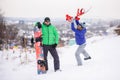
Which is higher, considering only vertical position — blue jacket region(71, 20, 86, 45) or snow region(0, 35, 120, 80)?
blue jacket region(71, 20, 86, 45)

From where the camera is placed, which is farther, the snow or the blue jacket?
the blue jacket

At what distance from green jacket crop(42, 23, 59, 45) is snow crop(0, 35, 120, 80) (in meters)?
0.42

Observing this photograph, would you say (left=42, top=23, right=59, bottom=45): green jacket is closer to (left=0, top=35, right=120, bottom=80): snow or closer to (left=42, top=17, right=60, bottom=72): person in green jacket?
(left=42, top=17, right=60, bottom=72): person in green jacket

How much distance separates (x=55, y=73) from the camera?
3021 mm

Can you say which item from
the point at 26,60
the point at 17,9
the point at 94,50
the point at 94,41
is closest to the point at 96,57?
the point at 94,50

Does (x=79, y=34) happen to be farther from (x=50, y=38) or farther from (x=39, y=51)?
(x=39, y=51)

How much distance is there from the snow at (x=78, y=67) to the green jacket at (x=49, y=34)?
0.42 m

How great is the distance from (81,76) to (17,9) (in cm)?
181

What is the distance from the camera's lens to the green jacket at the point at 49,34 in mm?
3115

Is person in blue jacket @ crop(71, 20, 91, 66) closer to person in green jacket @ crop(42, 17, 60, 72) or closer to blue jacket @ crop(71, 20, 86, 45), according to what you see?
blue jacket @ crop(71, 20, 86, 45)

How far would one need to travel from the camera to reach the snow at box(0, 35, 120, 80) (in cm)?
274

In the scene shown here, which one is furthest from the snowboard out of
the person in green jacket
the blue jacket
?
the blue jacket

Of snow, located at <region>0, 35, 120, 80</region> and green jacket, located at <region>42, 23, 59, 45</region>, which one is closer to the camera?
snow, located at <region>0, 35, 120, 80</region>

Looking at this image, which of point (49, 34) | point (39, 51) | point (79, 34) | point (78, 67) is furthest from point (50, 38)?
point (78, 67)
